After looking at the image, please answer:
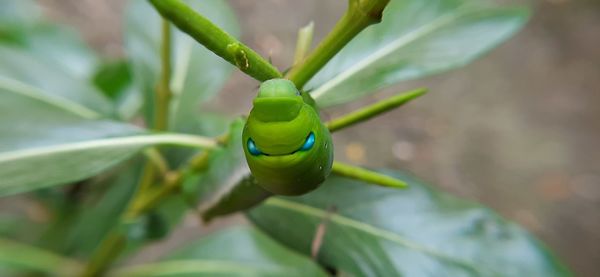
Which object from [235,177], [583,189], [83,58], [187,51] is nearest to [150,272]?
[187,51]

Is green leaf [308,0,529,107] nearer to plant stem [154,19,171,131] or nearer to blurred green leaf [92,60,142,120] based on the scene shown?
plant stem [154,19,171,131]

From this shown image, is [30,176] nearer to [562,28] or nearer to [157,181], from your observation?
[157,181]

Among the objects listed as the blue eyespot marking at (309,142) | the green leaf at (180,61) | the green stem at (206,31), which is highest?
the green stem at (206,31)

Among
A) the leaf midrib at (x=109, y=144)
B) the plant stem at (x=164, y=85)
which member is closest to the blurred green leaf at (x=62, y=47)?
the plant stem at (x=164, y=85)

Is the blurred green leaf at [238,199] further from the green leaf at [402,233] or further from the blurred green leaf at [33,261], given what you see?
the blurred green leaf at [33,261]

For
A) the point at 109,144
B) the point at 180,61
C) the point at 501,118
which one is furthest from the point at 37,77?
the point at 501,118

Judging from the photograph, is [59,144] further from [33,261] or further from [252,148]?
[33,261]
